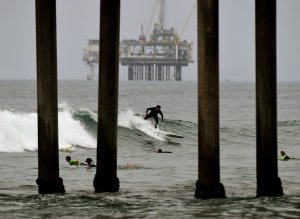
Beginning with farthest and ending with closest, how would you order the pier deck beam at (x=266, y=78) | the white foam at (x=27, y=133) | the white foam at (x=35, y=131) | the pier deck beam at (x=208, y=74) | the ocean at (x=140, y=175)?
the white foam at (x=35, y=131), the white foam at (x=27, y=133), the ocean at (x=140, y=175), the pier deck beam at (x=266, y=78), the pier deck beam at (x=208, y=74)

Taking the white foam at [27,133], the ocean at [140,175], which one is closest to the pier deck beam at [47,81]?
the ocean at [140,175]

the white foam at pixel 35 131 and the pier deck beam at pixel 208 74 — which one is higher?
the pier deck beam at pixel 208 74

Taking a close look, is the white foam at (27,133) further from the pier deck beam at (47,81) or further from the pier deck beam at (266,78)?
the pier deck beam at (266,78)

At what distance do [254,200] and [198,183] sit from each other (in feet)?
3.49

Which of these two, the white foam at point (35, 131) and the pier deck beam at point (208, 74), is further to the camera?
the white foam at point (35, 131)

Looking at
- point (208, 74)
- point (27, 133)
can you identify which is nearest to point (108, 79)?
point (208, 74)

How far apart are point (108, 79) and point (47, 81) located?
102 centimetres

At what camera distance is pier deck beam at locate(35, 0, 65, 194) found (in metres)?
15.7

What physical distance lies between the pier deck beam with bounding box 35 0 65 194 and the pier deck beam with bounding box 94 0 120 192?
77cm

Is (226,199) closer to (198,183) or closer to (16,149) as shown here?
(198,183)

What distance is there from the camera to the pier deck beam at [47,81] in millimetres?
15656

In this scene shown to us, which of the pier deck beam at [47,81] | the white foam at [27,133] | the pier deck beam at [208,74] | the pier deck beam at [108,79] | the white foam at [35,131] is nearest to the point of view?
the pier deck beam at [208,74]

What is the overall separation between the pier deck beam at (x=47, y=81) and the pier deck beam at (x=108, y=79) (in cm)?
77

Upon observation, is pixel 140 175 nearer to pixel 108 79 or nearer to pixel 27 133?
pixel 108 79
